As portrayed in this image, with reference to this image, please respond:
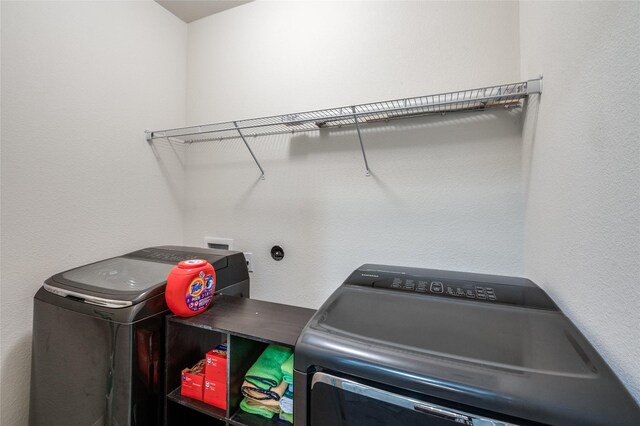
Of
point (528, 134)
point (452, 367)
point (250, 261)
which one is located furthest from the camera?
point (250, 261)

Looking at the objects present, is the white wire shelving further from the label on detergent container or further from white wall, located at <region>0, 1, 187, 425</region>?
the label on detergent container

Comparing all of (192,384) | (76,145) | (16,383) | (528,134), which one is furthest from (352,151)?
(16,383)

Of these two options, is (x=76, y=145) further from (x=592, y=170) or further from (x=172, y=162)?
(x=592, y=170)

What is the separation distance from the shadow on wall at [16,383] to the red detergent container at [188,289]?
0.79 m

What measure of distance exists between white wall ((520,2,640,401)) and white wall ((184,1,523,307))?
24 cm

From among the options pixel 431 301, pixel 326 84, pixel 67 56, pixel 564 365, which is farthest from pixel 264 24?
pixel 564 365

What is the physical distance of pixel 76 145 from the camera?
130 centimetres

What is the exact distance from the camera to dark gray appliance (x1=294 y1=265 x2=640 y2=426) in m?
0.45

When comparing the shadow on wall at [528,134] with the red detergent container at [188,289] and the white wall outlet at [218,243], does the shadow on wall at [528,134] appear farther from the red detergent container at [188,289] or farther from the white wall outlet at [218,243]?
the white wall outlet at [218,243]

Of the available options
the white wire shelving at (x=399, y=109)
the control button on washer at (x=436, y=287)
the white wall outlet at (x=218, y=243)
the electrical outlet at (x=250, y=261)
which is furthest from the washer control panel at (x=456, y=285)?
the white wall outlet at (x=218, y=243)

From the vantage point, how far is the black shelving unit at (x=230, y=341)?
0.87m

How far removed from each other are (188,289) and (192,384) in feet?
1.20

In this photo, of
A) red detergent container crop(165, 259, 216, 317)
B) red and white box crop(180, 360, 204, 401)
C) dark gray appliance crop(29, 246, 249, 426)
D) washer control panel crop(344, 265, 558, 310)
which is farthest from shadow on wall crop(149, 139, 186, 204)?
washer control panel crop(344, 265, 558, 310)

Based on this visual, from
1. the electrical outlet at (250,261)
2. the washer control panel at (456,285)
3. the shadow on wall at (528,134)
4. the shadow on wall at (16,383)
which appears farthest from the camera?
the electrical outlet at (250,261)
